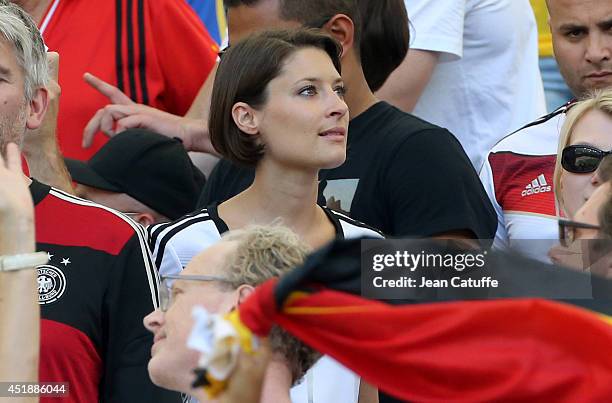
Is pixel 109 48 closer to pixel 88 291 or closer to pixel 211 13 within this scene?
pixel 211 13

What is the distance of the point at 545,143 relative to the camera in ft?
16.6

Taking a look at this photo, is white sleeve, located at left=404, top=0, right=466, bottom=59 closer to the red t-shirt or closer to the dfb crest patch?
the red t-shirt

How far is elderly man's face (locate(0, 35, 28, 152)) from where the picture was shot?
13.5 ft

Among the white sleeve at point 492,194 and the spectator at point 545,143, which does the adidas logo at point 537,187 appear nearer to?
the spectator at point 545,143

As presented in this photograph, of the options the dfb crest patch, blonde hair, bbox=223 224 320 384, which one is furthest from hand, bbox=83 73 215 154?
blonde hair, bbox=223 224 320 384

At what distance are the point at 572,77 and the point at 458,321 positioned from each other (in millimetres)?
3085

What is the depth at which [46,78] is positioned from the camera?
4.34 metres

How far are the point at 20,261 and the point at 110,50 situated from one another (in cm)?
255

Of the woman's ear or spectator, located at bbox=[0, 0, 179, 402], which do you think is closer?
spectator, located at bbox=[0, 0, 179, 402]

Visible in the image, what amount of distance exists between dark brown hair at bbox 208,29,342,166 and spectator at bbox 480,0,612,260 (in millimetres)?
891

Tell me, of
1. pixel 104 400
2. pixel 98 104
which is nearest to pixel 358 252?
pixel 104 400

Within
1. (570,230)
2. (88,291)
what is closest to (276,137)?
(88,291)

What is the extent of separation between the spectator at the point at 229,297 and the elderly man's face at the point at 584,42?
2177 mm

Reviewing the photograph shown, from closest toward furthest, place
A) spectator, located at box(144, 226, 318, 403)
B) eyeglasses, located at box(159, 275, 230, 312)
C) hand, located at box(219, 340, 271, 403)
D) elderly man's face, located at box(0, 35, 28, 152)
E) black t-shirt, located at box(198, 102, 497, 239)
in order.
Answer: hand, located at box(219, 340, 271, 403)
spectator, located at box(144, 226, 318, 403)
eyeglasses, located at box(159, 275, 230, 312)
elderly man's face, located at box(0, 35, 28, 152)
black t-shirt, located at box(198, 102, 497, 239)
